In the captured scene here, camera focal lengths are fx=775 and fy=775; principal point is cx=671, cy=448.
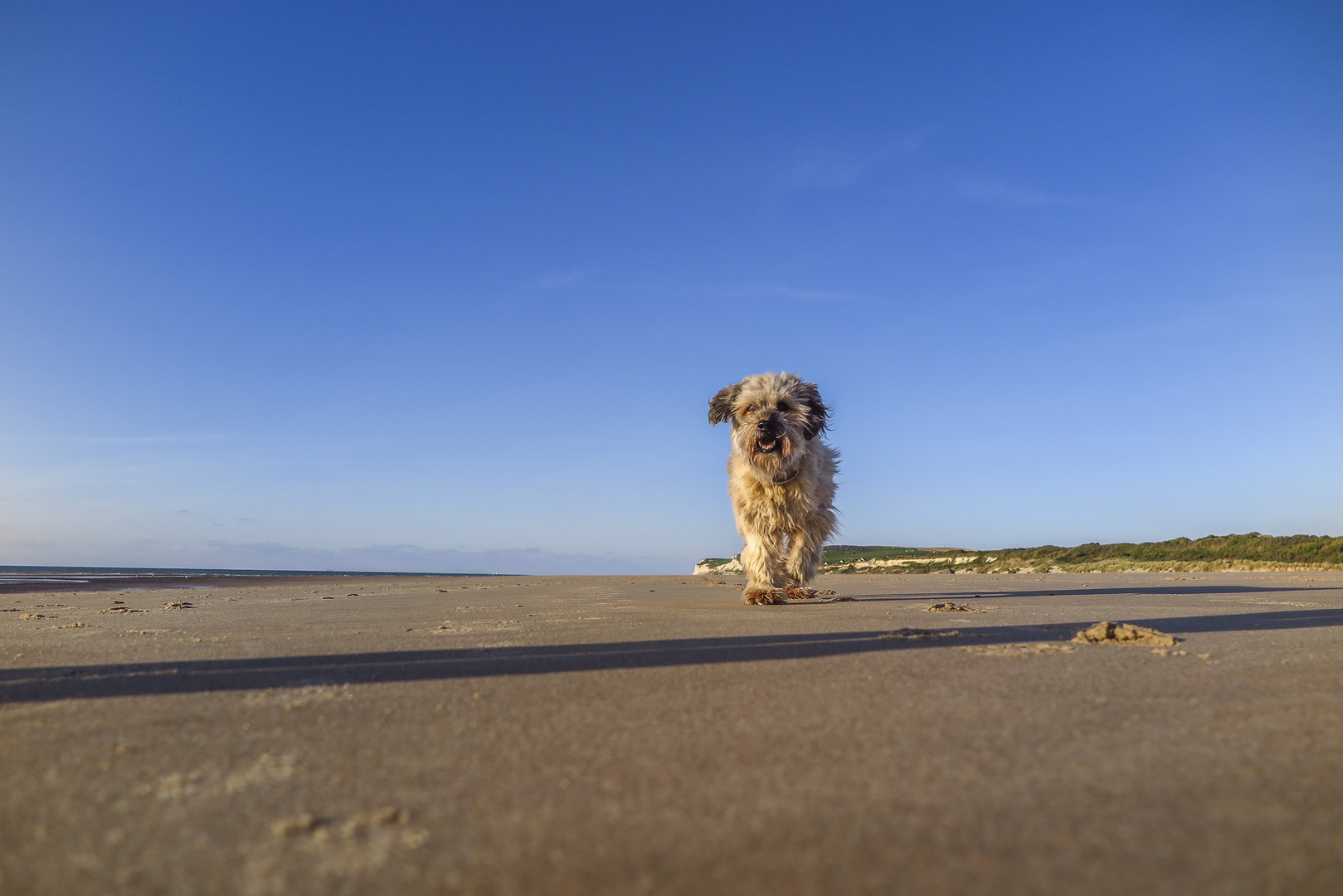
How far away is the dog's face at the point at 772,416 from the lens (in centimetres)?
725

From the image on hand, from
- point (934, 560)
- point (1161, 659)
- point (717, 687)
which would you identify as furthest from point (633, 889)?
point (934, 560)

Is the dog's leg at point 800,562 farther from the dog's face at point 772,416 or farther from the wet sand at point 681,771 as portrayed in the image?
the wet sand at point 681,771

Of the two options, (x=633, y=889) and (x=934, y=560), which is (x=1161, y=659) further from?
(x=934, y=560)

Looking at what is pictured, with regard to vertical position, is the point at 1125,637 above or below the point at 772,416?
below

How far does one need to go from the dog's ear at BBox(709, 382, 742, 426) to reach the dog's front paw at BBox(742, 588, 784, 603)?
2.14 meters

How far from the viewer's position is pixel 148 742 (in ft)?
6.51

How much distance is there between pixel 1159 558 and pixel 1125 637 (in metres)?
22.9

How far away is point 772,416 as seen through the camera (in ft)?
24.0

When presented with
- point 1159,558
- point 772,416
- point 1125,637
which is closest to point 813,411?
point 772,416

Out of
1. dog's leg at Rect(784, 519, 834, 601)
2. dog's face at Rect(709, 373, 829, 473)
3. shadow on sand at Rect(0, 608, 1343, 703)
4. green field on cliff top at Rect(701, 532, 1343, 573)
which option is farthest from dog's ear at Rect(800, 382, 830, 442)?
green field on cliff top at Rect(701, 532, 1343, 573)

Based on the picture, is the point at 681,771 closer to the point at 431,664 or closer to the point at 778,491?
the point at 431,664

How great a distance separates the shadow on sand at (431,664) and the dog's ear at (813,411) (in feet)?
12.4

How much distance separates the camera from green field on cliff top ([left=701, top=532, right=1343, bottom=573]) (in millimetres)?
19094

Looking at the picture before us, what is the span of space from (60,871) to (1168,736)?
231cm
